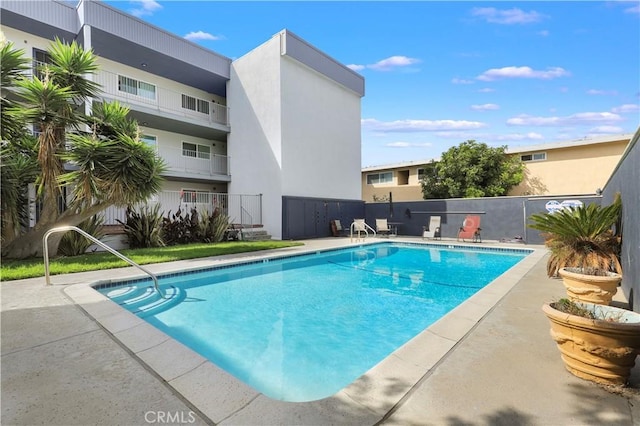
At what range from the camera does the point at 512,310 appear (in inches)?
172

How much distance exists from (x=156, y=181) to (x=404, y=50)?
11.2 meters

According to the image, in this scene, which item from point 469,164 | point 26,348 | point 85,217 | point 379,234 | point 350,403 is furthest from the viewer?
point 469,164

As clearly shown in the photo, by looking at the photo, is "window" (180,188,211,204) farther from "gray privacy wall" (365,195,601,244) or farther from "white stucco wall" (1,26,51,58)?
"gray privacy wall" (365,195,601,244)

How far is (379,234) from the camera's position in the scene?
1783 cm

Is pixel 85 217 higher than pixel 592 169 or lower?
lower

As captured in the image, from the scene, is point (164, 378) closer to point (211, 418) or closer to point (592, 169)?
point (211, 418)

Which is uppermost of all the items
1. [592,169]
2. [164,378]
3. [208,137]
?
[208,137]

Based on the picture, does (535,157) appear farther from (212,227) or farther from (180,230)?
(180,230)

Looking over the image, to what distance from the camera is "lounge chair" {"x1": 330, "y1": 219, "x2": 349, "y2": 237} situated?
17734mm

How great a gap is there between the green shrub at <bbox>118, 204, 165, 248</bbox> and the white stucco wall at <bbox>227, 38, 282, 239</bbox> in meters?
5.70

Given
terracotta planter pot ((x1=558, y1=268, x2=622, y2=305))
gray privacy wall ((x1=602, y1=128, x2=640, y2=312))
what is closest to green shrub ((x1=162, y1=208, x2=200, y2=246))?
terracotta planter pot ((x1=558, y1=268, x2=622, y2=305))

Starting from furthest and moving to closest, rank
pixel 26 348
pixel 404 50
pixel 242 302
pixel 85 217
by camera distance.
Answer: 1. pixel 404 50
2. pixel 85 217
3. pixel 242 302
4. pixel 26 348

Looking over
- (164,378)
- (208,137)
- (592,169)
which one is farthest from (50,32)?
(592,169)

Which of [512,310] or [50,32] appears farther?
[50,32]
